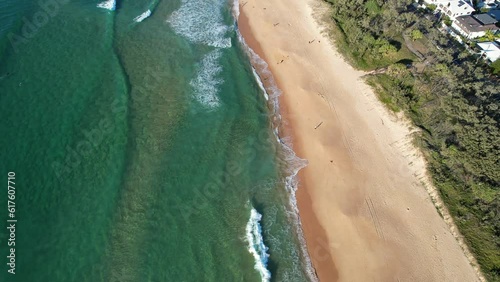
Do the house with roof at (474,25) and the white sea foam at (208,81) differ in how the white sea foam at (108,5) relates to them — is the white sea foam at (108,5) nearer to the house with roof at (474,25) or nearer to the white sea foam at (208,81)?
the white sea foam at (208,81)

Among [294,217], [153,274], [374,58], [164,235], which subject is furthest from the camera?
[374,58]

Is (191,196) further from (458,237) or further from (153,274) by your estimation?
(458,237)

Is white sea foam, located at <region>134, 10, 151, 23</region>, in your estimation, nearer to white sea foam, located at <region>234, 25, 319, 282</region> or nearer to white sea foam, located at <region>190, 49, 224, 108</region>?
white sea foam, located at <region>190, 49, 224, 108</region>

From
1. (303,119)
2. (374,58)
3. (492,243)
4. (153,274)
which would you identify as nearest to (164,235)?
(153,274)

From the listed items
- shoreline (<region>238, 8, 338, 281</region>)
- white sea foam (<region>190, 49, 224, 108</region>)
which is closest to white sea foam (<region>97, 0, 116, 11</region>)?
white sea foam (<region>190, 49, 224, 108</region>)

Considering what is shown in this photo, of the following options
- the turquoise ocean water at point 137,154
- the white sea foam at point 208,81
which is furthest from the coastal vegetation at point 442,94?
the white sea foam at point 208,81

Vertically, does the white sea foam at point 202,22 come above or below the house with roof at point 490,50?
below
